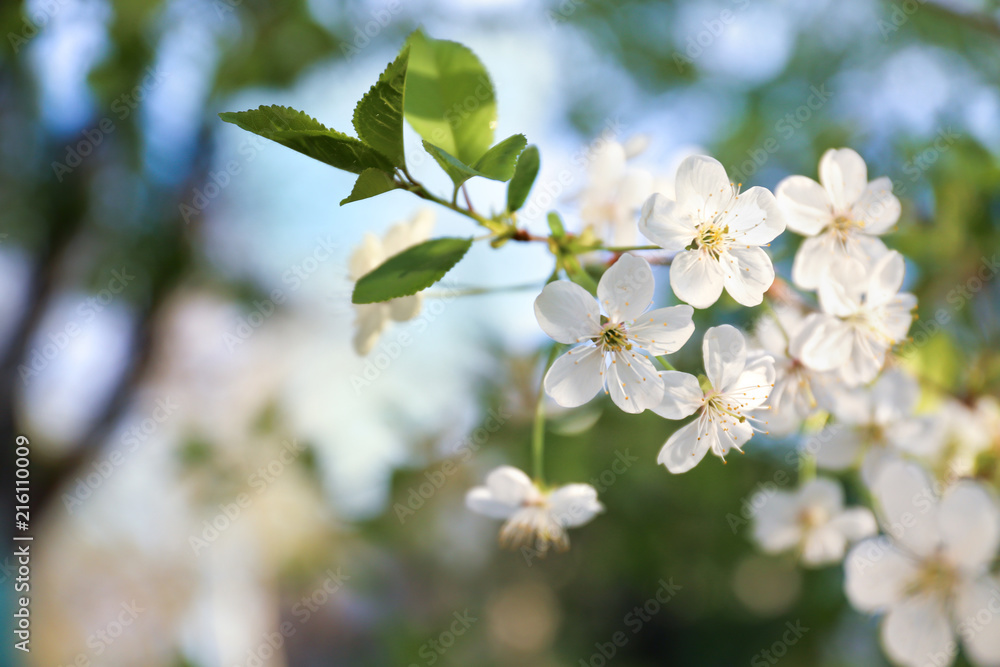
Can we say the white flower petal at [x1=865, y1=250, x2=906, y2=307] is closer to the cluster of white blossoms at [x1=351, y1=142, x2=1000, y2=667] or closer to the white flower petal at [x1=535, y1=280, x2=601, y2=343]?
the cluster of white blossoms at [x1=351, y1=142, x2=1000, y2=667]

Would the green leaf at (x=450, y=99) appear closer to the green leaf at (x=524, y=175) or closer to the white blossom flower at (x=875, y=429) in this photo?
the green leaf at (x=524, y=175)

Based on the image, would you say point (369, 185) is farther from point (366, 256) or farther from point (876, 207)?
point (876, 207)

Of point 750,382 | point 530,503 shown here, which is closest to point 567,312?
point 750,382

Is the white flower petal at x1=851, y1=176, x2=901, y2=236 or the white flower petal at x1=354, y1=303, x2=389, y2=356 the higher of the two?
the white flower petal at x1=851, y1=176, x2=901, y2=236

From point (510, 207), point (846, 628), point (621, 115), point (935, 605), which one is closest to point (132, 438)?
point (621, 115)

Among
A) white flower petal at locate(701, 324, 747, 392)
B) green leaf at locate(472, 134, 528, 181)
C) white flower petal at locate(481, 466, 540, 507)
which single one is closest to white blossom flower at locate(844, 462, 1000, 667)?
white flower petal at locate(701, 324, 747, 392)

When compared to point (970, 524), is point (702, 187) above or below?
above

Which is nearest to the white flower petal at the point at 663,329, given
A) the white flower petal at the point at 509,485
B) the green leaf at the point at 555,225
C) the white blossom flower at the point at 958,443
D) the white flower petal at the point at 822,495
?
the green leaf at the point at 555,225
